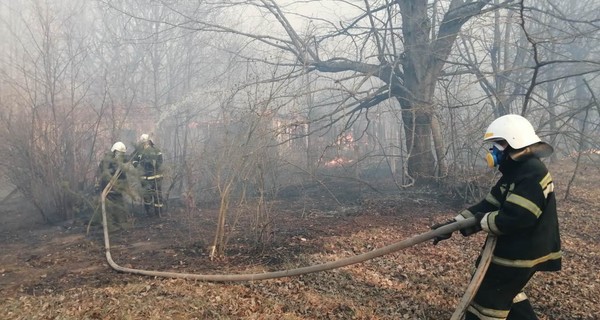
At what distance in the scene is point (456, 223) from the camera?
304 centimetres

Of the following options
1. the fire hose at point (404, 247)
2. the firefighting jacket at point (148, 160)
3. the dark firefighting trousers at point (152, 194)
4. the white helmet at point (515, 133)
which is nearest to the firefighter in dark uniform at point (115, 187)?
the firefighting jacket at point (148, 160)

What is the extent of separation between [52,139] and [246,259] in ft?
19.1

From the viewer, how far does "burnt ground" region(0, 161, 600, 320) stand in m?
3.89

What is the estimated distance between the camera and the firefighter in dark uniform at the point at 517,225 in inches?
106

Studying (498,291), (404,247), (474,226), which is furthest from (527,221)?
(404,247)

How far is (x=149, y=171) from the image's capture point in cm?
862

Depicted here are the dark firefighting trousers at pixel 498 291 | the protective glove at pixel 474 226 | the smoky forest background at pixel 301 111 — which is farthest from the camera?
the smoky forest background at pixel 301 111

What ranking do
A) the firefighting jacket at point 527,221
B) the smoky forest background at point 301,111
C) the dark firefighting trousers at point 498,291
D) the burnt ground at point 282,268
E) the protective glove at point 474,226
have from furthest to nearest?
the smoky forest background at point 301,111 → the burnt ground at point 282,268 → the protective glove at point 474,226 → the dark firefighting trousers at point 498,291 → the firefighting jacket at point 527,221

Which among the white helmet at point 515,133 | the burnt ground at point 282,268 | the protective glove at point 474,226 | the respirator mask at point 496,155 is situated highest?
the white helmet at point 515,133

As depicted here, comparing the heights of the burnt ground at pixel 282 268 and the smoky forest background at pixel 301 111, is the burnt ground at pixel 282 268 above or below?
below

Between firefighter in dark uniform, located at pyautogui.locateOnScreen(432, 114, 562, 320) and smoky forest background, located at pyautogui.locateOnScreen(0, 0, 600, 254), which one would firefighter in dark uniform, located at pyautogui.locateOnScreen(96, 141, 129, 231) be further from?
firefighter in dark uniform, located at pyautogui.locateOnScreen(432, 114, 562, 320)

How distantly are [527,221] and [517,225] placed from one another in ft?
0.21

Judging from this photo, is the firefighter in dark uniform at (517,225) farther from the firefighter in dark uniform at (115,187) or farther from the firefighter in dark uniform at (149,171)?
the firefighter in dark uniform at (149,171)

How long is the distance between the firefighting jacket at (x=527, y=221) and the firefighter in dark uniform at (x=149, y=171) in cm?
699
